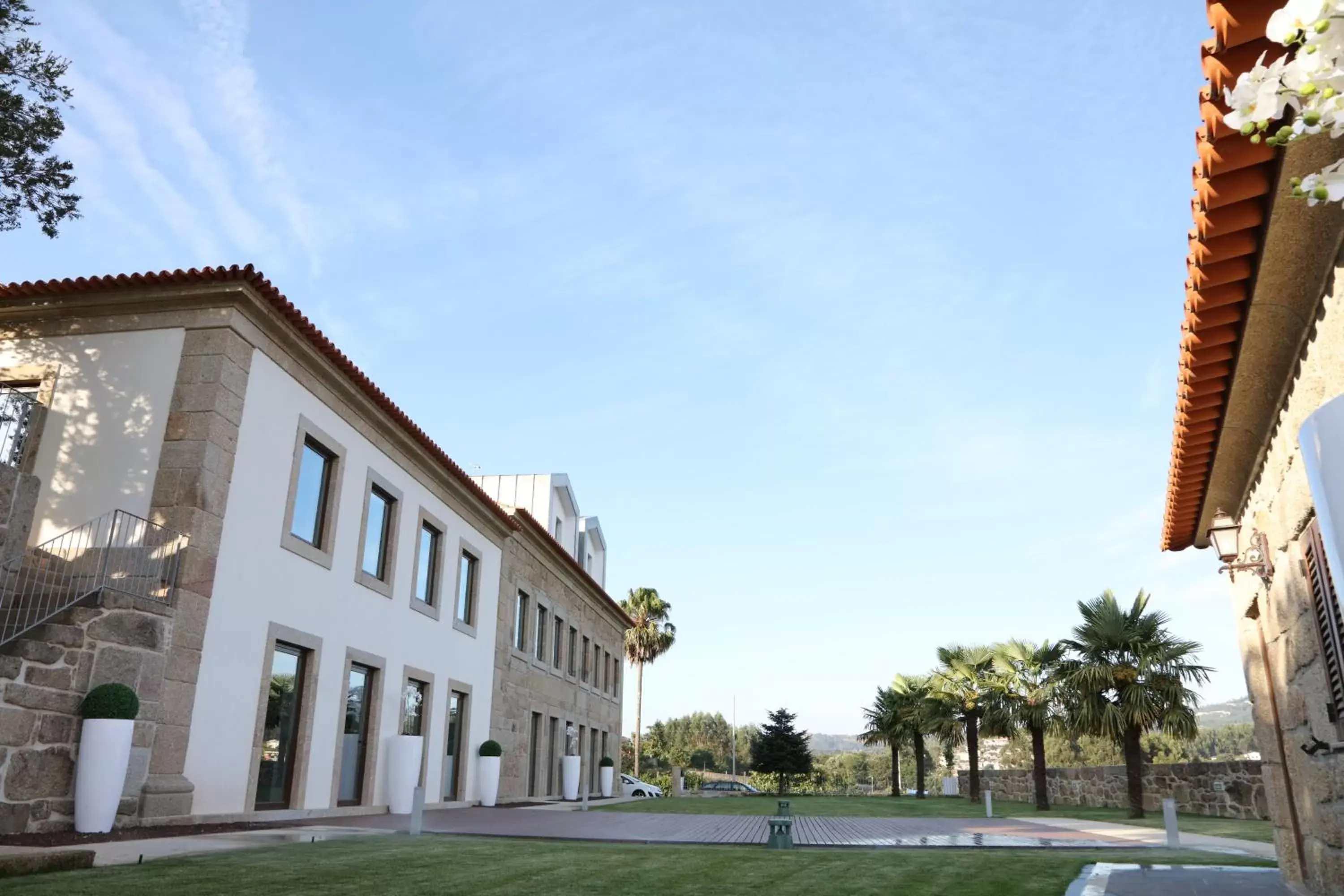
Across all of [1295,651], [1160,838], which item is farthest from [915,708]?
[1295,651]

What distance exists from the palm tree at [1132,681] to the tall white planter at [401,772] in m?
17.5

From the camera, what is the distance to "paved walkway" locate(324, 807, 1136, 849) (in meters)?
13.3

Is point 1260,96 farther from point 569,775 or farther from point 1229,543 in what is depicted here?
point 569,775

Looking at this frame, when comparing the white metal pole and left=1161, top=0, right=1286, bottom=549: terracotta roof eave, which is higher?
left=1161, top=0, right=1286, bottom=549: terracotta roof eave

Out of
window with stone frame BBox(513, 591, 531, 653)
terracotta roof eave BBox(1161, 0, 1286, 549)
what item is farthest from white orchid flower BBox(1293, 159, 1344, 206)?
window with stone frame BBox(513, 591, 531, 653)

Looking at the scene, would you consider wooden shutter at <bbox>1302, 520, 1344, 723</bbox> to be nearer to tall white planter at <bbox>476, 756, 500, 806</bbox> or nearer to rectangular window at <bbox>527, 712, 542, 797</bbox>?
tall white planter at <bbox>476, 756, 500, 806</bbox>

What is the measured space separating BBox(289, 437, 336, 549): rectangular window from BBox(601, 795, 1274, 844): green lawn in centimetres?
1067

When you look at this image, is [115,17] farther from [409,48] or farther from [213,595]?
[213,595]

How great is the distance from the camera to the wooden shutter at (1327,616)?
17.7ft

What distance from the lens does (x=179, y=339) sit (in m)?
12.9

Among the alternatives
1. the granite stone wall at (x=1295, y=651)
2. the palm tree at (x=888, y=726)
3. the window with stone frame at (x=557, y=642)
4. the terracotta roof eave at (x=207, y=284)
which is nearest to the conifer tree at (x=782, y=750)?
the palm tree at (x=888, y=726)

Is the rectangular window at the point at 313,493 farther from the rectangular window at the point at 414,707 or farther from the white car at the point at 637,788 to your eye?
the white car at the point at 637,788

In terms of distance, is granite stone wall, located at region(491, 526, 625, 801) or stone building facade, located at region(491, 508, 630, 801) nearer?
granite stone wall, located at region(491, 526, 625, 801)

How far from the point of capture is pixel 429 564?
20.3 meters
